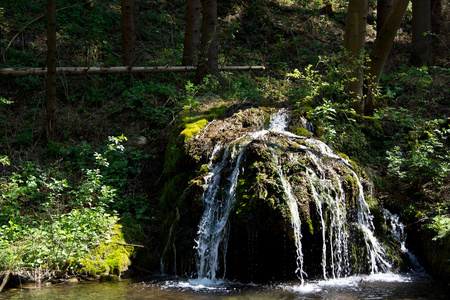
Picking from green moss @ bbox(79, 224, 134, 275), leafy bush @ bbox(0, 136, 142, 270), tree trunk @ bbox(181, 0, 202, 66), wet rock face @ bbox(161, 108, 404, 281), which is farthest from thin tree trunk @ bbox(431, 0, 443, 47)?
green moss @ bbox(79, 224, 134, 275)

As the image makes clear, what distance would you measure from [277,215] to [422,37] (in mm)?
9587

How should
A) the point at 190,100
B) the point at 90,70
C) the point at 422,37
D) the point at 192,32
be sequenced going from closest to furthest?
the point at 190,100 < the point at 90,70 < the point at 192,32 < the point at 422,37

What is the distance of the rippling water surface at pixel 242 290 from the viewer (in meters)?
5.19

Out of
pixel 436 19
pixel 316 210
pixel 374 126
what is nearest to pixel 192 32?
pixel 374 126

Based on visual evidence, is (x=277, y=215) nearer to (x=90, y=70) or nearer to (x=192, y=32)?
(x=90, y=70)

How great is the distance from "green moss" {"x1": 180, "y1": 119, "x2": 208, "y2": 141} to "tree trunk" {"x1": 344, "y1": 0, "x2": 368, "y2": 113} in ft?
11.3

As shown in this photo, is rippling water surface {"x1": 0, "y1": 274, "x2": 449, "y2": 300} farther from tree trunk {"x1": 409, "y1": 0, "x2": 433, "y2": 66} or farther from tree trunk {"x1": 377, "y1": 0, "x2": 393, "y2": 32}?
tree trunk {"x1": 377, "y1": 0, "x2": 393, "y2": 32}

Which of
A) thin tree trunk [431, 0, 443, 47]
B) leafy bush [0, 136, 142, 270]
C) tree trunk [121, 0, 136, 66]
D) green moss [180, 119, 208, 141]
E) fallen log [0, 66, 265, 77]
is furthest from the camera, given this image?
thin tree trunk [431, 0, 443, 47]

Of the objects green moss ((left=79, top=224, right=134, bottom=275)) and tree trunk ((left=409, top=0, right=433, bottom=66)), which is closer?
green moss ((left=79, top=224, right=134, bottom=275))

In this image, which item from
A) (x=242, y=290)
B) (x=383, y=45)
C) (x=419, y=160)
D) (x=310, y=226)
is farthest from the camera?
(x=383, y=45)

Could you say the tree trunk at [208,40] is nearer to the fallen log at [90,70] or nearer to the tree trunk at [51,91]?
the fallen log at [90,70]

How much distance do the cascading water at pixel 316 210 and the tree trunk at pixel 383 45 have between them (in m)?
3.05

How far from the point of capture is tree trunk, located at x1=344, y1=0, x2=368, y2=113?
28.7ft

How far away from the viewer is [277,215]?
5777mm
